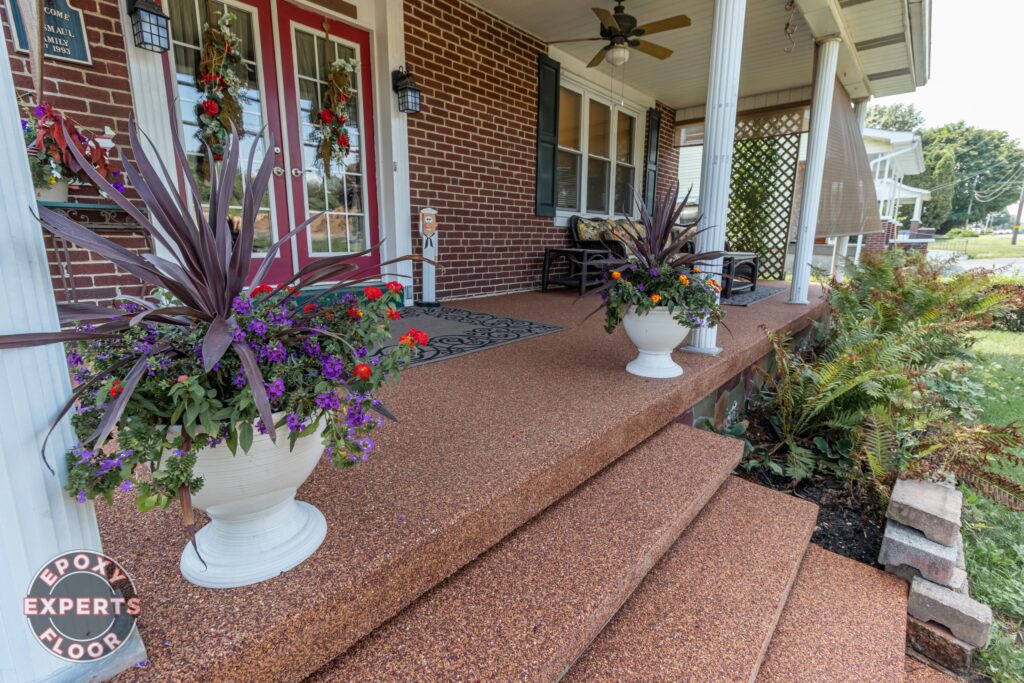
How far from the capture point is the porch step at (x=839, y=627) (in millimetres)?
1227

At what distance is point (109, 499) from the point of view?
66 cm

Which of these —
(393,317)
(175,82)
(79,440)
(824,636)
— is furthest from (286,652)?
(175,82)

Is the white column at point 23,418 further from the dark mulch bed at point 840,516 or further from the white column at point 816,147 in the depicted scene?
the white column at point 816,147

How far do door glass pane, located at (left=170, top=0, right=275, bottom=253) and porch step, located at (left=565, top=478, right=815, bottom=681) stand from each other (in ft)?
8.53

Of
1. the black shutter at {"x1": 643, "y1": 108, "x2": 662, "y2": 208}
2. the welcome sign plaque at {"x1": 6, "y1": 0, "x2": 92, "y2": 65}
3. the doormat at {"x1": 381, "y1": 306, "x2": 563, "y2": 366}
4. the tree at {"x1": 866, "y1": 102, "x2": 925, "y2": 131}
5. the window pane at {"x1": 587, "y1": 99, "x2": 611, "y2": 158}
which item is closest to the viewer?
the welcome sign plaque at {"x1": 6, "y1": 0, "x2": 92, "y2": 65}

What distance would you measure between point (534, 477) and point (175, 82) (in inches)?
113

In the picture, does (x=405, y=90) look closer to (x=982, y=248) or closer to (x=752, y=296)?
(x=752, y=296)

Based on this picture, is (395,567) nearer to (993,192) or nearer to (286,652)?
(286,652)

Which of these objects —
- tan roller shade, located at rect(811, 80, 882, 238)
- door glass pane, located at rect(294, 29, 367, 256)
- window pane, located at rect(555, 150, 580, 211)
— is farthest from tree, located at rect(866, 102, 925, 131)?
door glass pane, located at rect(294, 29, 367, 256)

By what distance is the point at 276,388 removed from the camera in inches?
29.9

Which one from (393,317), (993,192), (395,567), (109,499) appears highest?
(993,192)

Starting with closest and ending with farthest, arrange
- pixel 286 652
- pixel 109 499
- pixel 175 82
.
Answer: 1. pixel 109 499
2. pixel 286 652
3. pixel 175 82

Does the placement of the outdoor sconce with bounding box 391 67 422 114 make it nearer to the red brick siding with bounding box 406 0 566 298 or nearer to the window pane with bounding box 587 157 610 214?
the red brick siding with bounding box 406 0 566 298

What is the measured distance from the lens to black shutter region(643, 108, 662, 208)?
252 inches
